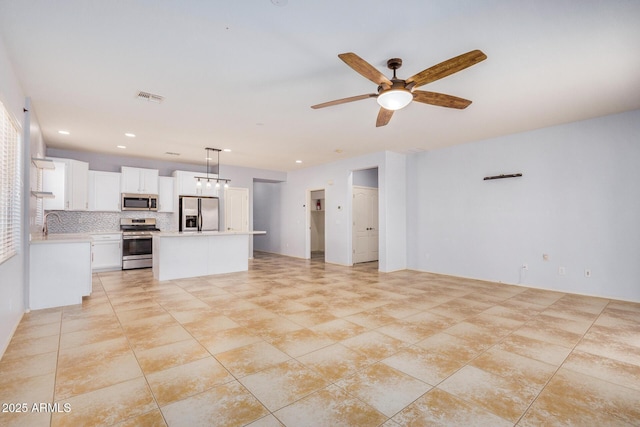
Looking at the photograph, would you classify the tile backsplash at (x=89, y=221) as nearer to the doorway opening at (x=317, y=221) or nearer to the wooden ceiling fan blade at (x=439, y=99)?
the doorway opening at (x=317, y=221)

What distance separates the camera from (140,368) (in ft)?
7.57

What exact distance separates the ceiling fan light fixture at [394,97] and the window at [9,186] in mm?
3374

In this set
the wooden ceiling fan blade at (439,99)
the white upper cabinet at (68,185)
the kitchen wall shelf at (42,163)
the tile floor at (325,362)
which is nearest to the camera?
the tile floor at (325,362)

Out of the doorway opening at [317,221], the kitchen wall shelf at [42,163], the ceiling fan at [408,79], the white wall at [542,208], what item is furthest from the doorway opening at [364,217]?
the kitchen wall shelf at [42,163]

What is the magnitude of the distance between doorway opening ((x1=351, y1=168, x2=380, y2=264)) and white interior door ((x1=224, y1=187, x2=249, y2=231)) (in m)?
3.14

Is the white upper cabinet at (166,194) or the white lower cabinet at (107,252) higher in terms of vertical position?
the white upper cabinet at (166,194)

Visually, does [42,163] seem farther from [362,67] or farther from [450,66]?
[450,66]

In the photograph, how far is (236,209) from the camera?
857 centimetres

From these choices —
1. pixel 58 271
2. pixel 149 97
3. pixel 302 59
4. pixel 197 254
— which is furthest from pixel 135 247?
pixel 302 59

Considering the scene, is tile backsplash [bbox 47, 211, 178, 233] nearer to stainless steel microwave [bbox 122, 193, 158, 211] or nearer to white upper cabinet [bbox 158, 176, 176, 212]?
white upper cabinet [bbox 158, 176, 176, 212]

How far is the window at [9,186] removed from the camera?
2.68 meters

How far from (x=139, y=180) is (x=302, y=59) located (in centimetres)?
591

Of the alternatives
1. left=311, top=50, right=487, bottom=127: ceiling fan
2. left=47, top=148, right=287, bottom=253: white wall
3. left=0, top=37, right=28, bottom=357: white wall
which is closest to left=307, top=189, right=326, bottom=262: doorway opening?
left=47, top=148, right=287, bottom=253: white wall

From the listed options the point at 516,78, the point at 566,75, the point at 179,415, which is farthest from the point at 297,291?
the point at 566,75
